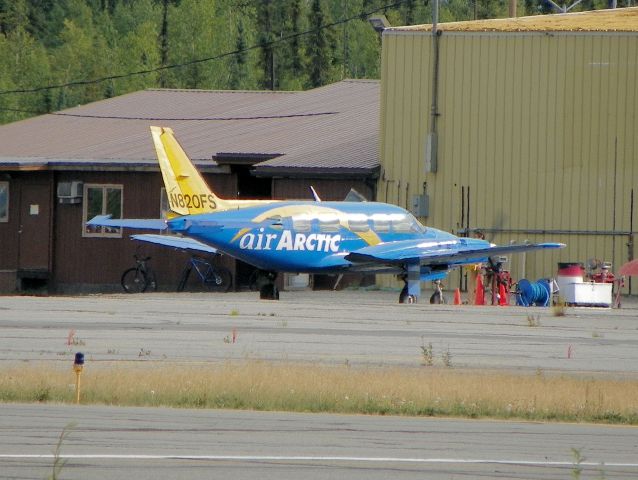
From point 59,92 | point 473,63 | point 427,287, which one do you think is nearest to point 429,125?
point 473,63

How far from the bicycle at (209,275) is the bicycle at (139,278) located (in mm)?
871

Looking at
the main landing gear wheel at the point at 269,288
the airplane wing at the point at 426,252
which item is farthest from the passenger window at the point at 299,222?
→ the main landing gear wheel at the point at 269,288

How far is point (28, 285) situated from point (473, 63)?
14.1 metres

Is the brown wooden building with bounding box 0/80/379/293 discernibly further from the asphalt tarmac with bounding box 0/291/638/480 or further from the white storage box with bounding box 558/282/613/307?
the white storage box with bounding box 558/282/613/307

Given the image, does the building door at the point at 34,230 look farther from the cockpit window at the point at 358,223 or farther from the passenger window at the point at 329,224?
the cockpit window at the point at 358,223

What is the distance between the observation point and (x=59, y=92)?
268 feet

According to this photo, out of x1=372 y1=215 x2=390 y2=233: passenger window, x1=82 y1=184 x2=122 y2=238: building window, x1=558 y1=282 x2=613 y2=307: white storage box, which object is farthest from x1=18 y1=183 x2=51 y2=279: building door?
x1=558 y1=282 x2=613 y2=307: white storage box

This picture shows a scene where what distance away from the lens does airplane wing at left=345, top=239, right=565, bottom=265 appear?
30.7 metres

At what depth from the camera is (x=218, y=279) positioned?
3794 cm

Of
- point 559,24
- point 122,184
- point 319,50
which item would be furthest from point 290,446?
point 319,50

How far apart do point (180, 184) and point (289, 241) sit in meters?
2.75

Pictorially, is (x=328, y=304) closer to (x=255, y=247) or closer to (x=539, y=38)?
(x=255, y=247)

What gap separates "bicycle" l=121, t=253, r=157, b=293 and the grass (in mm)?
20094

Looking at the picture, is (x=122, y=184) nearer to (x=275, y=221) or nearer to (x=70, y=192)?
(x=70, y=192)
